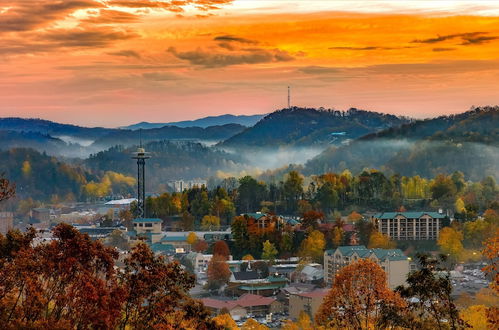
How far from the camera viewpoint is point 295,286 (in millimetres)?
42062

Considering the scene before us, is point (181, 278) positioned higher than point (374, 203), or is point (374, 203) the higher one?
point (181, 278)

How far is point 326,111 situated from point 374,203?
4535 inches

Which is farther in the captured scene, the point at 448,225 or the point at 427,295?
the point at 448,225

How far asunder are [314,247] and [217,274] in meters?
6.47

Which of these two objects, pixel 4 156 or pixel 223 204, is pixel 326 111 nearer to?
pixel 4 156

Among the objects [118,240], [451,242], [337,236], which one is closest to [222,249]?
[337,236]

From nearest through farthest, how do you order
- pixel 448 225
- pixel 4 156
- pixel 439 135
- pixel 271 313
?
1. pixel 271 313
2. pixel 448 225
3. pixel 439 135
4. pixel 4 156

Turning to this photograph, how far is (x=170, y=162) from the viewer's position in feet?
497

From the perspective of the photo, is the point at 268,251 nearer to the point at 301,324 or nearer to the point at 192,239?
the point at 192,239

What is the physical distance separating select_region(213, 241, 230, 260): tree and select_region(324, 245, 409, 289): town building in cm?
535

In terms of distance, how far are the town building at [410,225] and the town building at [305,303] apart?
43.6 feet

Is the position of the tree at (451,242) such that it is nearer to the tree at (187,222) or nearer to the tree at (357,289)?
the tree at (187,222)

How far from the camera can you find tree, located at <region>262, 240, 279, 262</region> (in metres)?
48.2

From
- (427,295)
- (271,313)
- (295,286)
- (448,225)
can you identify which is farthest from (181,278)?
(448,225)
